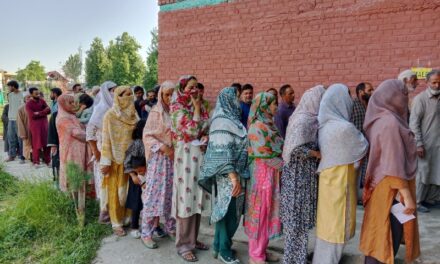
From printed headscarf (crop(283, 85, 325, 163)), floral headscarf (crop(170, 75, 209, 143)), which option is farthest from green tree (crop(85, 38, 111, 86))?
printed headscarf (crop(283, 85, 325, 163))

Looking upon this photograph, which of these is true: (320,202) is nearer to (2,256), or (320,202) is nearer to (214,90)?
(2,256)

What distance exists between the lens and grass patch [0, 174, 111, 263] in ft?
12.3

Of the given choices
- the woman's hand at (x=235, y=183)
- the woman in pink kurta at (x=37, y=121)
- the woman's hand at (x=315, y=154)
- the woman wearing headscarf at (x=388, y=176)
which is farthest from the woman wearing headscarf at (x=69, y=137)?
the woman in pink kurta at (x=37, y=121)

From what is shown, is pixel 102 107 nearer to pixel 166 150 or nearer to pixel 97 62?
pixel 166 150

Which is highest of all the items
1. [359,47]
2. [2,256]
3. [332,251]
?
[359,47]

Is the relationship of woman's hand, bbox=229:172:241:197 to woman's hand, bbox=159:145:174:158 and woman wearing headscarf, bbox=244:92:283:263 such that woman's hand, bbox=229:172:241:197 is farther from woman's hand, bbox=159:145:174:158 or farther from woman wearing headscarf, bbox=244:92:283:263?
woman's hand, bbox=159:145:174:158

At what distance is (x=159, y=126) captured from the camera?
3.61 m

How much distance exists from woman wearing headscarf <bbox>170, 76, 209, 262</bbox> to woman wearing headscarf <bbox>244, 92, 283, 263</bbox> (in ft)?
1.82

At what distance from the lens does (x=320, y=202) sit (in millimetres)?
2910

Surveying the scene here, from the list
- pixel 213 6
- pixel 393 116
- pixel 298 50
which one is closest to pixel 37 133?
pixel 213 6

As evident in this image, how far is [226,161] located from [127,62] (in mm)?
25348

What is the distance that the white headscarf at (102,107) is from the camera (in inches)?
166

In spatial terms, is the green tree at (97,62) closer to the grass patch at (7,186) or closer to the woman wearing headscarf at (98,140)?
the grass patch at (7,186)

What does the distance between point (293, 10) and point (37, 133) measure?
5.86 meters
